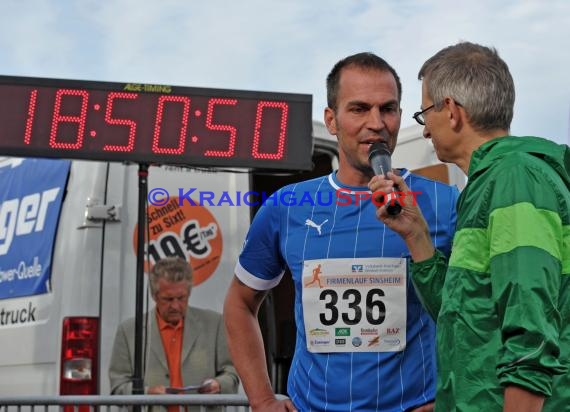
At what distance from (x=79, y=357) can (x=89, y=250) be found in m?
0.57

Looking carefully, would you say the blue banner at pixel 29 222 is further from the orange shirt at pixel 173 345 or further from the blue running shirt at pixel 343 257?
the blue running shirt at pixel 343 257

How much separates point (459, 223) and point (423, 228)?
1.50 feet

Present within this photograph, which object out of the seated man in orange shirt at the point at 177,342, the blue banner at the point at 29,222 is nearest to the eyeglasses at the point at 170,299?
the seated man in orange shirt at the point at 177,342

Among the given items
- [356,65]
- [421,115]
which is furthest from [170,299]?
[421,115]

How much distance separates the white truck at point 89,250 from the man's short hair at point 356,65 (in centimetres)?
254

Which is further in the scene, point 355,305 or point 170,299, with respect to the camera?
A: point 170,299

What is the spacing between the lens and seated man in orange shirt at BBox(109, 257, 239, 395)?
5.70 m

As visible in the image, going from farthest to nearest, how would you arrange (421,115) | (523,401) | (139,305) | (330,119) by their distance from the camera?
(139,305), (330,119), (421,115), (523,401)

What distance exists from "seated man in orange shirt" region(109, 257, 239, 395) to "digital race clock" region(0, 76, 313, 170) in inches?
27.0

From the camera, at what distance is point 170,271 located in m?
5.83

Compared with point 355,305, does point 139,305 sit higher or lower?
higher

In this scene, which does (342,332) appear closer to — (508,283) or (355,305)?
(355,305)

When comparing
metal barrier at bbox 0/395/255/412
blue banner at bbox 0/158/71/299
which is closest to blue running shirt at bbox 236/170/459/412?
metal barrier at bbox 0/395/255/412

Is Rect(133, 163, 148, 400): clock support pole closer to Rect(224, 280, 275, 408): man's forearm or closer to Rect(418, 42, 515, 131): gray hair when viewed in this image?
Rect(224, 280, 275, 408): man's forearm
